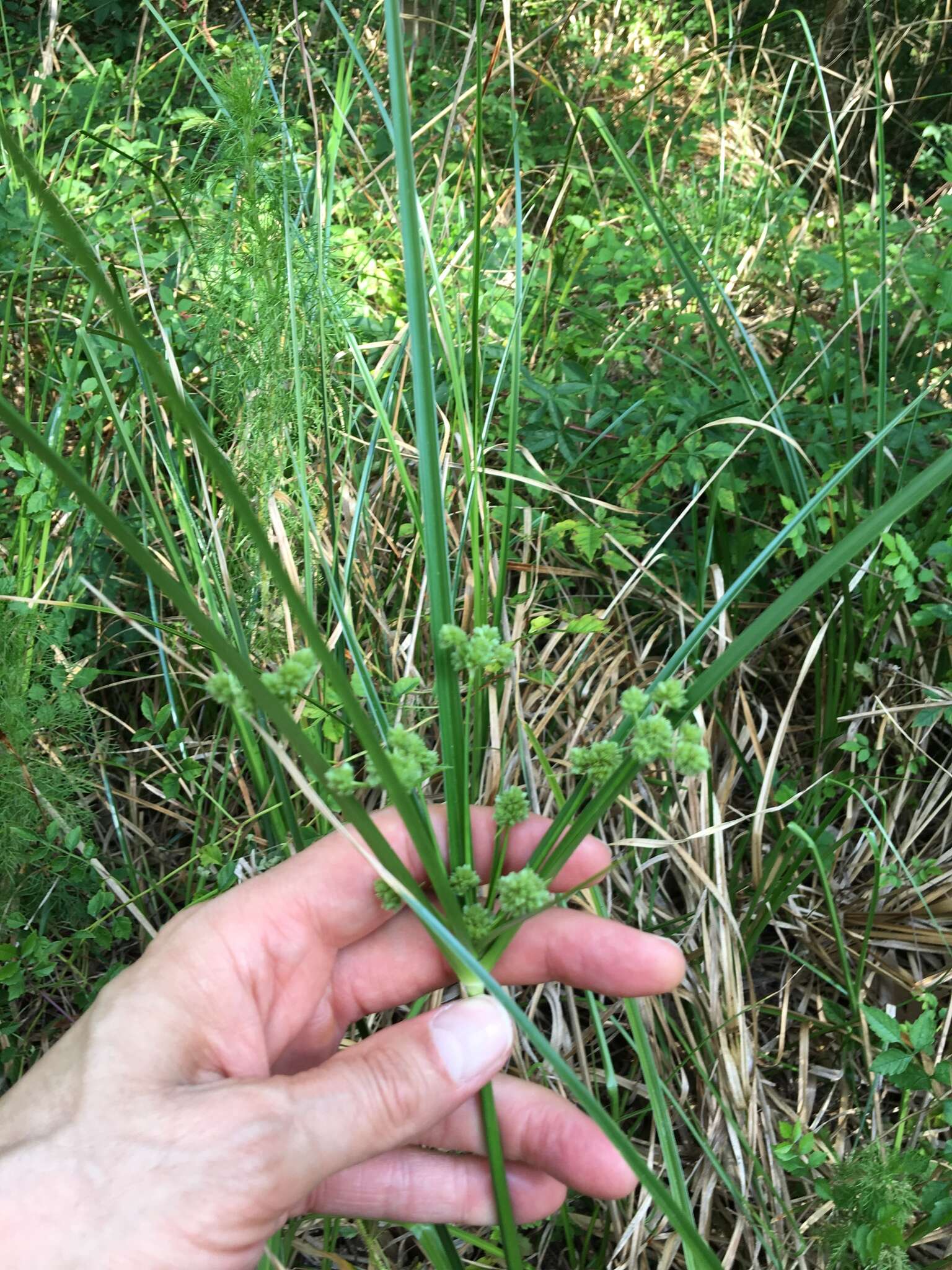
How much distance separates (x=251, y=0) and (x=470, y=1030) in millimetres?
4187

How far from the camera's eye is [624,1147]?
80 cm

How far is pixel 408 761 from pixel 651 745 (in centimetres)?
22

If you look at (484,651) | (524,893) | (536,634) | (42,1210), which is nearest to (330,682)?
(484,651)

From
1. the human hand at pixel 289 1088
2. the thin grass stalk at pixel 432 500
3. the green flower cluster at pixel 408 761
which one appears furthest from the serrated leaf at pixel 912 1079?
the green flower cluster at pixel 408 761

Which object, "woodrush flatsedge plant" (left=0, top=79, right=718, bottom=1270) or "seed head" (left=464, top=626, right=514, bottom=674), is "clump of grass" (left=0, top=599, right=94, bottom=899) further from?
"seed head" (left=464, top=626, right=514, bottom=674)

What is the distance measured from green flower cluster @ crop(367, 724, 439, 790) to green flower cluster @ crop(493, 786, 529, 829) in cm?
8

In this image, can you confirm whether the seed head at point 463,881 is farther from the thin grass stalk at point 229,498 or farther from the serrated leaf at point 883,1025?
the serrated leaf at point 883,1025

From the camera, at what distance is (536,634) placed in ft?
5.47

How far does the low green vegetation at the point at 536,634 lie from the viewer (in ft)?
4.28

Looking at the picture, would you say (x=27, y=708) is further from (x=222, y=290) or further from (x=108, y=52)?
(x=108, y=52)

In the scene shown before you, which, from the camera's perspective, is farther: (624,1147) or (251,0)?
(251,0)

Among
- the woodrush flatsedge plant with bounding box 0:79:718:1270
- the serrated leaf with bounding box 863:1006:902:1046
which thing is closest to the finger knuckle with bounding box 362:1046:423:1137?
the woodrush flatsedge plant with bounding box 0:79:718:1270

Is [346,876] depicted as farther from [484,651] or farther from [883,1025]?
[883,1025]

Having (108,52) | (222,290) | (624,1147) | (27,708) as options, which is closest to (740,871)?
(624,1147)
